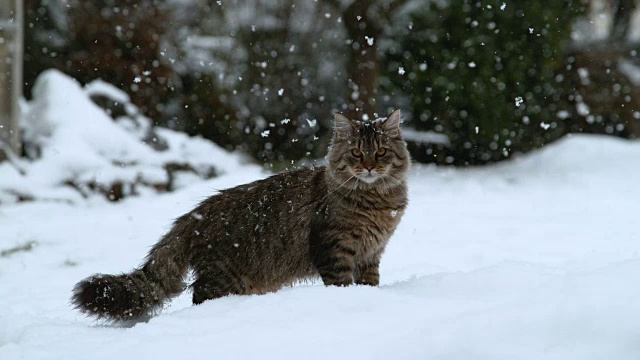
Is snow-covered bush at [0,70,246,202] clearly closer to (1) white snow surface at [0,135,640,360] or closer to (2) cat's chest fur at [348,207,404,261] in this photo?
(1) white snow surface at [0,135,640,360]

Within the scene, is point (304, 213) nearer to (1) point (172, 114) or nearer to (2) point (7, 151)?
(2) point (7, 151)

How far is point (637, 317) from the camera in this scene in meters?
2.52

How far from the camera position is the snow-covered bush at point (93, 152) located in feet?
26.6

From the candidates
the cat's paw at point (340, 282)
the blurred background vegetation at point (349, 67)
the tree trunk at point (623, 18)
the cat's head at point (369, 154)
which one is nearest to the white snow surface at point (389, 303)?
the cat's paw at point (340, 282)

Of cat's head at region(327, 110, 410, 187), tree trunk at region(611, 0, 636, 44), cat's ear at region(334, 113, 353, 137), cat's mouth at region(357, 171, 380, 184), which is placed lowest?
cat's mouth at region(357, 171, 380, 184)

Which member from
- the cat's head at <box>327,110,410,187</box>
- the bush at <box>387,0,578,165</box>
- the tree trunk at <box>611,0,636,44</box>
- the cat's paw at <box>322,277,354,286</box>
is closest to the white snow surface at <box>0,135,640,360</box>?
the cat's paw at <box>322,277,354,286</box>

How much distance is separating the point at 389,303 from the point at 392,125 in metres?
1.50

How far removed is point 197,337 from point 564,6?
30.6 ft

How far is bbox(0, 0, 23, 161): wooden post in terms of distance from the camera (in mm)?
8734

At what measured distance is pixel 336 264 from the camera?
4055 mm

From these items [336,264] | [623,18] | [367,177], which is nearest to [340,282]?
[336,264]

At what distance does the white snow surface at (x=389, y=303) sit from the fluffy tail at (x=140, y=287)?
107 mm

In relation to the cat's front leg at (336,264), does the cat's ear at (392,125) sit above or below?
above

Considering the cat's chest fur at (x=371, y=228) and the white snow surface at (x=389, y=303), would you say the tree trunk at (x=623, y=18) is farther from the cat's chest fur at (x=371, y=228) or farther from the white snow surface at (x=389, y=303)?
the cat's chest fur at (x=371, y=228)
